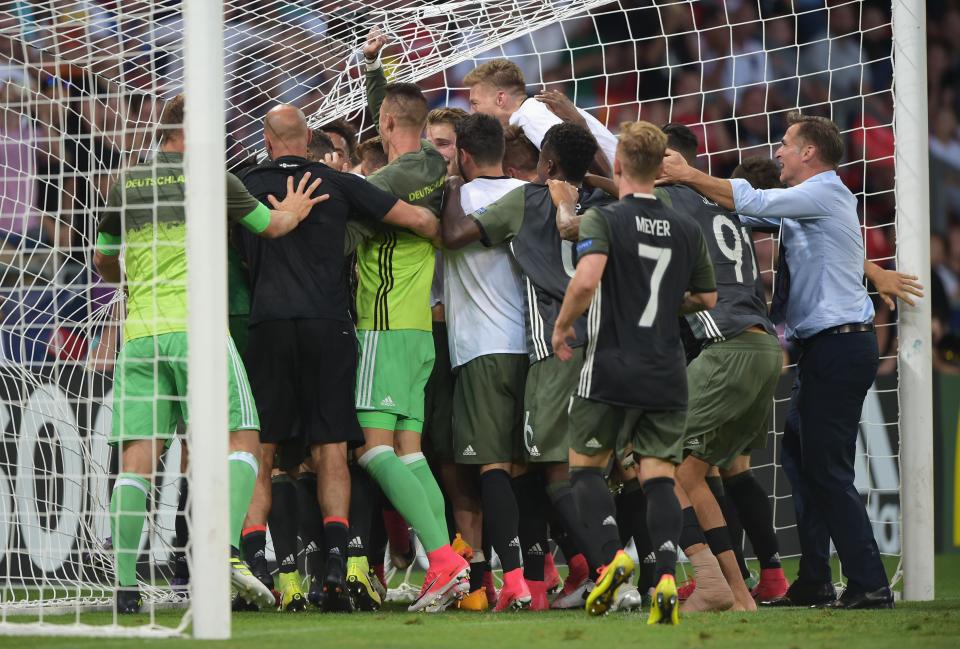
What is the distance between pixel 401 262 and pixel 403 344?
1.30 ft

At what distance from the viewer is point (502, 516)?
588 centimetres

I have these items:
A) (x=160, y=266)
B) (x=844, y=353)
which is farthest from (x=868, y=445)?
(x=160, y=266)

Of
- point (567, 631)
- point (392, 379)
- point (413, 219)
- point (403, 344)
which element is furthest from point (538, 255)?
point (567, 631)

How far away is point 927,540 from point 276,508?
328 cm

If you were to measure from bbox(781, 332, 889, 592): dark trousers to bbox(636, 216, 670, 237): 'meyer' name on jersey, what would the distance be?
4.41 feet

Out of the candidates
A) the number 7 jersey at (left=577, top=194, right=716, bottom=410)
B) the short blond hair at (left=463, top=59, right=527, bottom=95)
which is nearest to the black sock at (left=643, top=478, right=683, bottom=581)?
the number 7 jersey at (left=577, top=194, right=716, bottom=410)

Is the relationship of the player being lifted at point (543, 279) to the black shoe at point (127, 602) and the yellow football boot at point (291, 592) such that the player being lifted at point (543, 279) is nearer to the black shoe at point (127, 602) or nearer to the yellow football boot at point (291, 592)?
the yellow football boot at point (291, 592)

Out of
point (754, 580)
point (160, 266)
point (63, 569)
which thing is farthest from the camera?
point (754, 580)

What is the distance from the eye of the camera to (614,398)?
16.4ft

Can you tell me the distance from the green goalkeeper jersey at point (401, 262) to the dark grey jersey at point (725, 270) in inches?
43.4

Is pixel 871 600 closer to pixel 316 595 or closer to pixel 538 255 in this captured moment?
pixel 538 255

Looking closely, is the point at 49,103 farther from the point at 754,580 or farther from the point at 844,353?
the point at 754,580

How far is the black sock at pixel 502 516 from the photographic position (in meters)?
5.84

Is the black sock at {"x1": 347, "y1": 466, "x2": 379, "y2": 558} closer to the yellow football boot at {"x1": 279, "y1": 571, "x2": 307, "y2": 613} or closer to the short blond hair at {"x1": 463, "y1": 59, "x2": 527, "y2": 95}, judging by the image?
the yellow football boot at {"x1": 279, "y1": 571, "x2": 307, "y2": 613}
